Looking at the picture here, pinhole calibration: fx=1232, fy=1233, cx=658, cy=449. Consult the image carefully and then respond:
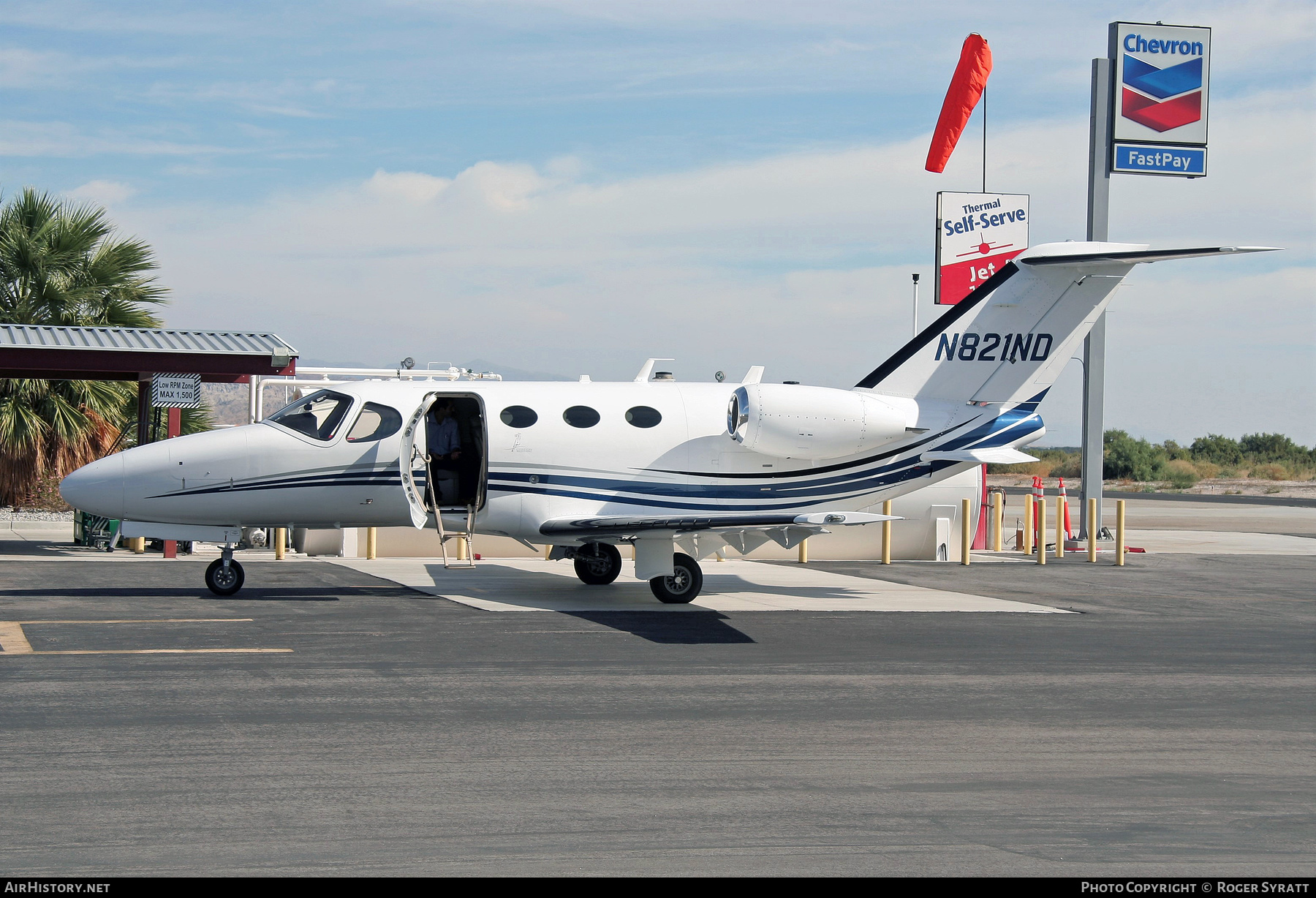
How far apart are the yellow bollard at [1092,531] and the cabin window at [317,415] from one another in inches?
576

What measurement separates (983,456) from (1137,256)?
10.5 ft

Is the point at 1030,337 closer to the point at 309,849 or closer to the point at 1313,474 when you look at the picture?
the point at 309,849

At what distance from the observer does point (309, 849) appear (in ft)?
17.6

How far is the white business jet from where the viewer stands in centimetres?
1477

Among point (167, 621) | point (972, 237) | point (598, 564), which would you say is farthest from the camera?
point (972, 237)

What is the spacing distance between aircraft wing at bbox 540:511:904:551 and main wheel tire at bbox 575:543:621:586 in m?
1.57

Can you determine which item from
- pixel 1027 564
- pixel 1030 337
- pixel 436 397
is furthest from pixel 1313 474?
pixel 436 397

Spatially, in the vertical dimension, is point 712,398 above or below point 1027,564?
above

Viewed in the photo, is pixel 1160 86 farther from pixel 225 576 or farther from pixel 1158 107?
pixel 225 576

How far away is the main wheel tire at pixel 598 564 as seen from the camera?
1716cm

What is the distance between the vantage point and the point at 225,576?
48.9ft

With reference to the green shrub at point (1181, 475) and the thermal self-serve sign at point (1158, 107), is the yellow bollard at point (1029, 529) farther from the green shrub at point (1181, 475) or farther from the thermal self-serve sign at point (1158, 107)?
the green shrub at point (1181, 475)

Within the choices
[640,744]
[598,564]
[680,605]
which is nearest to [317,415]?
[598,564]

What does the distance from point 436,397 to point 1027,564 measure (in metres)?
12.2
